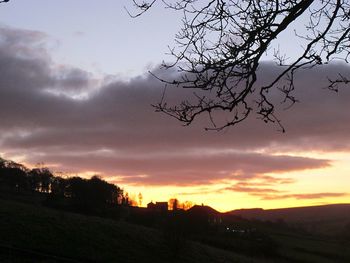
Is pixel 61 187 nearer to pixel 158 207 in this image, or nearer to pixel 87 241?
pixel 158 207

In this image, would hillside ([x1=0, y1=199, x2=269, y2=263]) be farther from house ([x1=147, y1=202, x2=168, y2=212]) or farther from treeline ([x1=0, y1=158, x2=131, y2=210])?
house ([x1=147, y1=202, x2=168, y2=212])

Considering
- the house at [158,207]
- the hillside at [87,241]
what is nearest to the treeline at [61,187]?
the house at [158,207]

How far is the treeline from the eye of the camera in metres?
72.7

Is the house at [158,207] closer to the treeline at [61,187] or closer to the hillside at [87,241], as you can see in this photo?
the treeline at [61,187]

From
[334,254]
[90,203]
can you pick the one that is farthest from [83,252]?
[334,254]

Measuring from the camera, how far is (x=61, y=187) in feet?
344

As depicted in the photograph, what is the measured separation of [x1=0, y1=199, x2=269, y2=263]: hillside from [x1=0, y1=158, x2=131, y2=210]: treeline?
79.5 feet

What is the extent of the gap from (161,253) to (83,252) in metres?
8.66

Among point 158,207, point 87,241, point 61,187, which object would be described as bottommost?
point 87,241

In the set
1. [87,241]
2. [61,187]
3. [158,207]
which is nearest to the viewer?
[87,241]

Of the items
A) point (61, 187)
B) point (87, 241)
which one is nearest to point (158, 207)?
point (61, 187)

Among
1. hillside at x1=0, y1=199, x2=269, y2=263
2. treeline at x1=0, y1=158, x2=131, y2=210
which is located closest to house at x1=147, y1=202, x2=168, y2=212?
treeline at x1=0, y1=158, x2=131, y2=210

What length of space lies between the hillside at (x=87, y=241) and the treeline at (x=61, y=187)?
24.2 meters

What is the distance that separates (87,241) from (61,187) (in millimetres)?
70317
